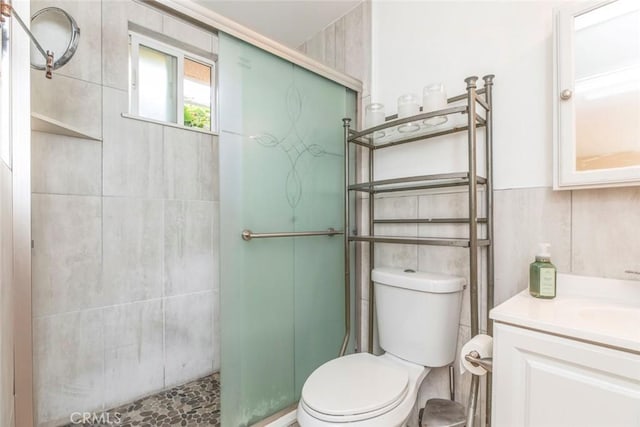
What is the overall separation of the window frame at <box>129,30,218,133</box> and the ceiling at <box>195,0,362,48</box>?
308 millimetres

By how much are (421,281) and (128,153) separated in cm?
158

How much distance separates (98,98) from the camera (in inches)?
58.2

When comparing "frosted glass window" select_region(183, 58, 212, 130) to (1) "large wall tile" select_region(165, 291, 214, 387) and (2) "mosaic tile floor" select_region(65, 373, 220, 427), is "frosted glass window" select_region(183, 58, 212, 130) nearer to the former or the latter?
(1) "large wall tile" select_region(165, 291, 214, 387)

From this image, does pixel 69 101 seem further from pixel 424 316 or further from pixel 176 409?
pixel 424 316

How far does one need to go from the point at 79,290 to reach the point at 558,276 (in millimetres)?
2008

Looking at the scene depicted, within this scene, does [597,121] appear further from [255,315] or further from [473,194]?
[255,315]

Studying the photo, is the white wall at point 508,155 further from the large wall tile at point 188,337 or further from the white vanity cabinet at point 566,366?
the large wall tile at point 188,337

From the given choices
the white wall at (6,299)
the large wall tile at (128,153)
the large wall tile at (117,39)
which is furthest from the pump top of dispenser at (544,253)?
the large wall tile at (117,39)

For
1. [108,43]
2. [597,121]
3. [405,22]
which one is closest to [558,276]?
[597,121]

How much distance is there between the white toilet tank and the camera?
115cm

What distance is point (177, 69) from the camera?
1.85m

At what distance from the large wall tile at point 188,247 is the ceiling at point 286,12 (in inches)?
43.0

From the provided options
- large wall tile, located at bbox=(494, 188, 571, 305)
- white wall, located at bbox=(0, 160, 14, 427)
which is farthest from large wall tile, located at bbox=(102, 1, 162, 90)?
large wall tile, located at bbox=(494, 188, 571, 305)

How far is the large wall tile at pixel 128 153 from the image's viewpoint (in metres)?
1.52
